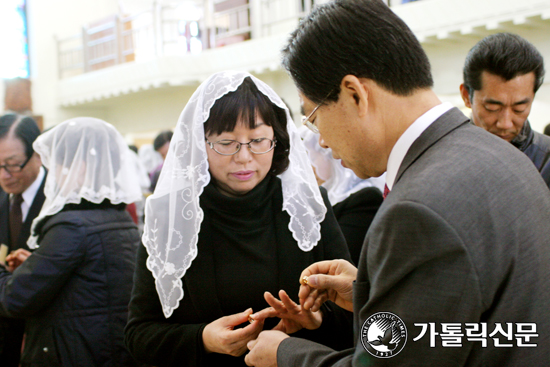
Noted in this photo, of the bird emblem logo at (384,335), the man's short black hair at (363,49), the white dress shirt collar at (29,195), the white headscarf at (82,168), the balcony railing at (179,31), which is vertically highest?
the balcony railing at (179,31)

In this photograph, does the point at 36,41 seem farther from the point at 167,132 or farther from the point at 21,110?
the point at 167,132

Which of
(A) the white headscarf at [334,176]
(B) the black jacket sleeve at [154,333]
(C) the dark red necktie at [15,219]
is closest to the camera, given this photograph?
(B) the black jacket sleeve at [154,333]

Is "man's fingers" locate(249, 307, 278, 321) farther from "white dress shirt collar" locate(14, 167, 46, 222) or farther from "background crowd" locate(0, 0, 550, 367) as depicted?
"white dress shirt collar" locate(14, 167, 46, 222)

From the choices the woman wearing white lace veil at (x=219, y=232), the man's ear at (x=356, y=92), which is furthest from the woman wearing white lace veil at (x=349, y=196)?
the man's ear at (x=356, y=92)

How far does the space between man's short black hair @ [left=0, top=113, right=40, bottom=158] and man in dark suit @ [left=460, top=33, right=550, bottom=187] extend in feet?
8.71

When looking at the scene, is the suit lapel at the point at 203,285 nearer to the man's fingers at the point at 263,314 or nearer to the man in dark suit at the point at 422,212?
the man's fingers at the point at 263,314

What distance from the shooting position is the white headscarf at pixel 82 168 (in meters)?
2.69

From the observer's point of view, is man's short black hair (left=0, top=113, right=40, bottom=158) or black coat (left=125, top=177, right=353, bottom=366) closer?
black coat (left=125, top=177, right=353, bottom=366)

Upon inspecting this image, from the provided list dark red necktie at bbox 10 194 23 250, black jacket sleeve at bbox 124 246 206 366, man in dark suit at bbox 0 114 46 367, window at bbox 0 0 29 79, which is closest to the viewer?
black jacket sleeve at bbox 124 246 206 366

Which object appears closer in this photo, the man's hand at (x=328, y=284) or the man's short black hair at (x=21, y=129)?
the man's hand at (x=328, y=284)

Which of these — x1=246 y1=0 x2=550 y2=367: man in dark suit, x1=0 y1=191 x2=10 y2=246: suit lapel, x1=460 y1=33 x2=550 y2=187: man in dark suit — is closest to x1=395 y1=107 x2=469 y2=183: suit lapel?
x1=246 y1=0 x2=550 y2=367: man in dark suit

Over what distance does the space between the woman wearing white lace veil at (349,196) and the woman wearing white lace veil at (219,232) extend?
424 millimetres

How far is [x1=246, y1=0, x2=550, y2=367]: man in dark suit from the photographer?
1.03 m

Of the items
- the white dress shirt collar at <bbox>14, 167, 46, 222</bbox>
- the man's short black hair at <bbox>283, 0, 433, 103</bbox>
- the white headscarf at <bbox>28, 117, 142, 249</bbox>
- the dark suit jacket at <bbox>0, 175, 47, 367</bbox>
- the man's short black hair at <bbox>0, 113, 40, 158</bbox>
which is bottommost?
the dark suit jacket at <bbox>0, 175, 47, 367</bbox>
